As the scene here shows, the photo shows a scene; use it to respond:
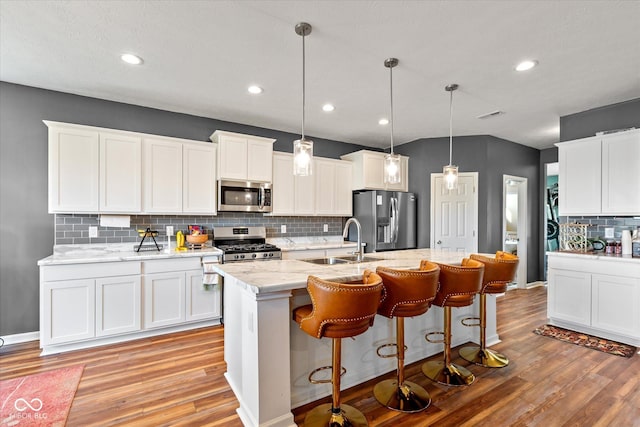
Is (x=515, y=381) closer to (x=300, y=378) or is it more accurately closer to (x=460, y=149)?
(x=300, y=378)

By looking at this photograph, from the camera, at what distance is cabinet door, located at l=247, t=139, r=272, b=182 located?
13.7 ft

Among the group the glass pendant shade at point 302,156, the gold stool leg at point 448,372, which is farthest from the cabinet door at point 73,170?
the gold stool leg at point 448,372

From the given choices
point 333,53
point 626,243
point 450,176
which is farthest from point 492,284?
point 333,53

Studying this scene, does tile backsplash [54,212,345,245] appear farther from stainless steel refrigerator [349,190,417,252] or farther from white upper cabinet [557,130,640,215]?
white upper cabinet [557,130,640,215]

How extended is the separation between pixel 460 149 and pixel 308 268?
13.5ft

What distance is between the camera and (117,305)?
124 inches

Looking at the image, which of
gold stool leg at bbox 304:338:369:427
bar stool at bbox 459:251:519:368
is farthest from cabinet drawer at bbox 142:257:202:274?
bar stool at bbox 459:251:519:368

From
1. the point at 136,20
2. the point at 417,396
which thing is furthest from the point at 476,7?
the point at 417,396

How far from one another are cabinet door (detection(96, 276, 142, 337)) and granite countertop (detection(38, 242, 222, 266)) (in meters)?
0.22

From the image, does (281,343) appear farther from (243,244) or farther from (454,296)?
(243,244)

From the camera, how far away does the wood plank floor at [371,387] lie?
2004mm

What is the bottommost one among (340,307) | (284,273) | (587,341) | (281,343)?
(587,341)

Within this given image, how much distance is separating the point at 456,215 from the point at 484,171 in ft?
2.76

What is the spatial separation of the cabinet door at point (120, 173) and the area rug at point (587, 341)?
194 inches
